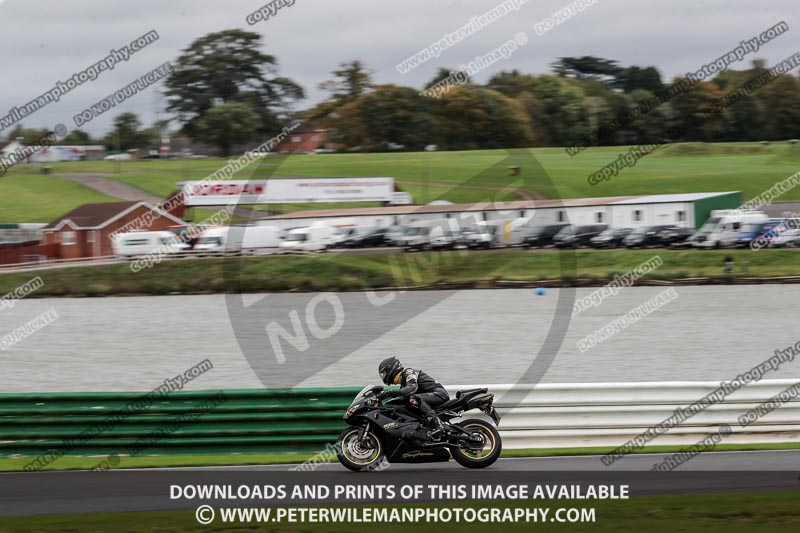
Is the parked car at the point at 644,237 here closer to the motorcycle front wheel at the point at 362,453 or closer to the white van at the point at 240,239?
the white van at the point at 240,239

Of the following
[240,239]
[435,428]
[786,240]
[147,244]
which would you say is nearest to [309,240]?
[240,239]

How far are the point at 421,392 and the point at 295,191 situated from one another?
5357cm

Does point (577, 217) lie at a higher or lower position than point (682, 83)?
lower

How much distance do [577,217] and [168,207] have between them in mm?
29434

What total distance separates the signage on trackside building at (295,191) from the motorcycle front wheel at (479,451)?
52.6m

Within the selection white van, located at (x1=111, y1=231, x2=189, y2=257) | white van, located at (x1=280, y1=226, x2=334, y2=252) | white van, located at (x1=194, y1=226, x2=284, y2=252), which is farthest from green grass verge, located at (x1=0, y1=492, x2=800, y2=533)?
white van, located at (x1=111, y1=231, x2=189, y2=257)

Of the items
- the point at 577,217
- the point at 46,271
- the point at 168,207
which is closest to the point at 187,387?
the point at 46,271

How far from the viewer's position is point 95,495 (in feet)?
29.4

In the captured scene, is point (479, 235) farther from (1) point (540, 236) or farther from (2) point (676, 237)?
(2) point (676, 237)

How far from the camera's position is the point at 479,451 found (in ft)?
32.6

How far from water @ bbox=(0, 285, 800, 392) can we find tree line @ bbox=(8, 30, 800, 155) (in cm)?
3983

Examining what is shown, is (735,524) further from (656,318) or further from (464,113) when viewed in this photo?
(464,113)

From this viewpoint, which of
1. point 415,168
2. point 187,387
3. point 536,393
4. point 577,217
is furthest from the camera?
point 415,168

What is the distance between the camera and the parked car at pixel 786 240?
48.8m
